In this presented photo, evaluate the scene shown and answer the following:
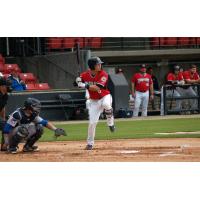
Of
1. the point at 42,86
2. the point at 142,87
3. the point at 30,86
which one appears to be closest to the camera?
the point at 30,86

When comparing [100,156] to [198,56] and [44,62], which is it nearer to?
[198,56]

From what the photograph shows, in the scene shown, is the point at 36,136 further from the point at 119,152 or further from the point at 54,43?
the point at 54,43

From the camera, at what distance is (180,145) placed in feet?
40.6

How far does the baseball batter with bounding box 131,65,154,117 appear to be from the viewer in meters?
18.0

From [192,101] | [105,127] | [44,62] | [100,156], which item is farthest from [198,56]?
[100,156]

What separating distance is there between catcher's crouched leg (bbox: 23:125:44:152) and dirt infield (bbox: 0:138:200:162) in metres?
0.15

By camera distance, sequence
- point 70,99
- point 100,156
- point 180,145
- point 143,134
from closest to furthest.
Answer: point 100,156 → point 180,145 → point 143,134 → point 70,99

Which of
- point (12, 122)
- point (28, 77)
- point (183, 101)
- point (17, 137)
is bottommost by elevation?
point (183, 101)

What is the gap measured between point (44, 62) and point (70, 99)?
316 cm

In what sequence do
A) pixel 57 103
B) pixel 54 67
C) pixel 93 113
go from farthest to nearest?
1. pixel 54 67
2. pixel 57 103
3. pixel 93 113

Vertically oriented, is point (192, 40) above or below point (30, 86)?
above

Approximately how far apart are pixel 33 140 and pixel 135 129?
14.4 ft

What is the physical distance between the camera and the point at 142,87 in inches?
720

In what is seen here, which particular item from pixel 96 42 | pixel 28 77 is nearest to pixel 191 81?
pixel 96 42
